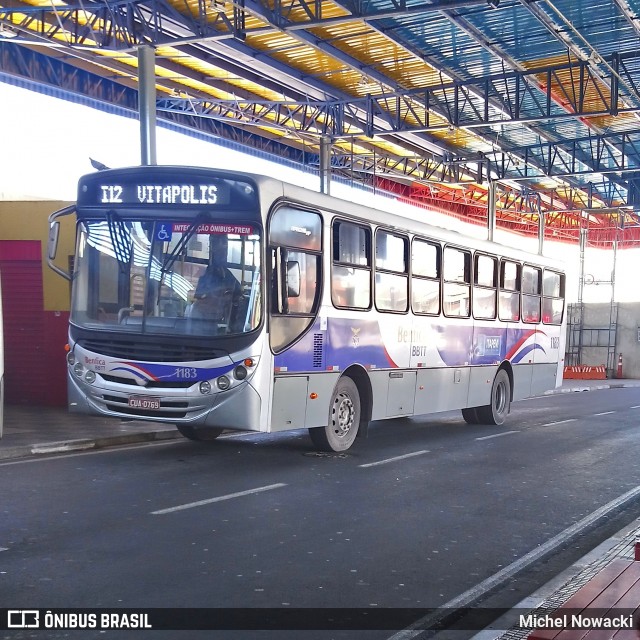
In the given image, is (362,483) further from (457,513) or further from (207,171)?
(207,171)

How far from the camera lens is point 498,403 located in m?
18.0

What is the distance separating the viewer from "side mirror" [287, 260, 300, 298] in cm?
1109

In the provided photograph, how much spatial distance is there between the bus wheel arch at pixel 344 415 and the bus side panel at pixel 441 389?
1717mm

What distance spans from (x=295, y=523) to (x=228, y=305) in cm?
334

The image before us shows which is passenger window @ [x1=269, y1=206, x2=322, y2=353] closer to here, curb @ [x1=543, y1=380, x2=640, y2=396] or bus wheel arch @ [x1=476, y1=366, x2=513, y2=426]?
bus wheel arch @ [x1=476, y1=366, x2=513, y2=426]

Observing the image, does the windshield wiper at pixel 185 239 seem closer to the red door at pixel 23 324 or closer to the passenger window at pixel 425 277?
the passenger window at pixel 425 277

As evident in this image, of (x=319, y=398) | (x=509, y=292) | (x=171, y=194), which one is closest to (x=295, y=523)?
(x=319, y=398)

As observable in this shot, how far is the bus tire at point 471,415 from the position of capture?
17.9 meters

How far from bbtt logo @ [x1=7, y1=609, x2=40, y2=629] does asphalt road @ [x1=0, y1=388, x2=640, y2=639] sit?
124mm

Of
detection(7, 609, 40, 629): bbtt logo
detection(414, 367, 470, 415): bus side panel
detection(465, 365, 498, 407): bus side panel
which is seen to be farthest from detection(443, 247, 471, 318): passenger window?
detection(7, 609, 40, 629): bbtt logo

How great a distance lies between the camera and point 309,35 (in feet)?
61.9

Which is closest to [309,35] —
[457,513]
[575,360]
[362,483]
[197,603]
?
[362,483]

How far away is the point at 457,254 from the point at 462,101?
10.5 m

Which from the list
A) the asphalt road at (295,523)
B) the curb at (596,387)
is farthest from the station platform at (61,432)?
the curb at (596,387)
